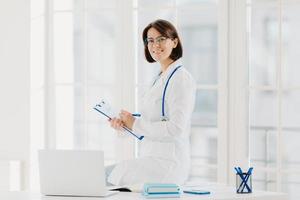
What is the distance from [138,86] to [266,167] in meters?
1.16

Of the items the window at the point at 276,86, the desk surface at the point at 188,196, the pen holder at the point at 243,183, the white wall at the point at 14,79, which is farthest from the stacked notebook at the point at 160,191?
the white wall at the point at 14,79

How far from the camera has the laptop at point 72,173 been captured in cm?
313

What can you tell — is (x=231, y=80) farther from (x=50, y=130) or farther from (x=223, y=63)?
(x=50, y=130)

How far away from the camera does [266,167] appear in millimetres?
4719

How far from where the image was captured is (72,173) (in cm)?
316

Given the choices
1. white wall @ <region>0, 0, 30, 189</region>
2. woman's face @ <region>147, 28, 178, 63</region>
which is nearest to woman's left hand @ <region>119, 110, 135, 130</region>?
woman's face @ <region>147, 28, 178, 63</region>

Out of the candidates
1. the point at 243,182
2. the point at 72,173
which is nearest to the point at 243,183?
the point at 243,182

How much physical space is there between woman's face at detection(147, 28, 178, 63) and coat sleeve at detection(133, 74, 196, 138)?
21cm

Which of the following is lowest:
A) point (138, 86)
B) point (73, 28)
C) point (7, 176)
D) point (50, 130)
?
point (7, 176)

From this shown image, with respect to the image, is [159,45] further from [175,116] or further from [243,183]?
[243,183]

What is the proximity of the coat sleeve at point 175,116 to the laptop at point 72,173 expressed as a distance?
475mm

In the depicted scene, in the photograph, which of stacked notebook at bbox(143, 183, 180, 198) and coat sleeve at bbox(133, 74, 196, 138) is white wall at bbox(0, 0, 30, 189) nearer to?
coat sleeve at bbox(133, 74, 196, 138)

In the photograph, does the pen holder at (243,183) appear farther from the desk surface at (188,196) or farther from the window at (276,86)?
the window at (276,86)

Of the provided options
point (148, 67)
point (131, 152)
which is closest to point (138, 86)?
point (148, 67)
